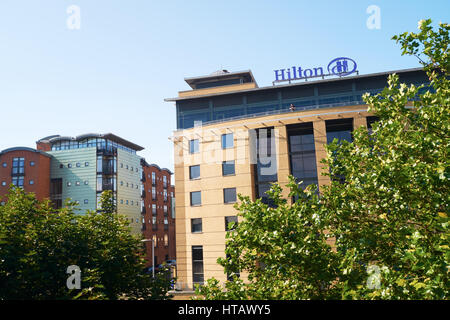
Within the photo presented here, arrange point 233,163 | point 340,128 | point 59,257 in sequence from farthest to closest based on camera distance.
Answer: point 233,163 → point 340,128 → point 59,257

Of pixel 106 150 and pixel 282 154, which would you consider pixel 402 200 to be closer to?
pixel 282 154

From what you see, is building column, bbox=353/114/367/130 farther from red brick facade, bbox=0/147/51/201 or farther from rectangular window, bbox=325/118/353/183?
red brick facade, bbox=0/147/51/201

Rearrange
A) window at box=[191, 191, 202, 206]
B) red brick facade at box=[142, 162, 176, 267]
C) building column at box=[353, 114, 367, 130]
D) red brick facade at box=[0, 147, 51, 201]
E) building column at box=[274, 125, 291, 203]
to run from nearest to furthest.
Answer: building column at box=[353, 114, 367, 130] < building column at box=[274, 125, 291, 203] < window at box=[191, 191, 202, 206] < red brick facade at box=[0, 147, 51, 201] < red brick facade at box=[142, 162, 176, 267]

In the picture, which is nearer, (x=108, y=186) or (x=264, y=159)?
(x=264, y=159)

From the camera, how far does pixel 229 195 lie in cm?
3819

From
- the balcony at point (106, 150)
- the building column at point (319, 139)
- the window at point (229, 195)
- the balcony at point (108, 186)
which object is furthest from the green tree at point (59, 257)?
the balcony at point (106, 150)

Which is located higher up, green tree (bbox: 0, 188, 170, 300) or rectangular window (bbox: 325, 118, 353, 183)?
rectangular window (bbox: 325, 118, 353, 183)

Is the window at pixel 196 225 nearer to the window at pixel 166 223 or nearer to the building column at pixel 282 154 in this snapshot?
the building column at pixel 282 154

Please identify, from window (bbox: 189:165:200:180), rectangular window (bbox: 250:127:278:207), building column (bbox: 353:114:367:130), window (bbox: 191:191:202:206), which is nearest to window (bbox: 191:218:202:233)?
window (bbox: 191:191:202:206)

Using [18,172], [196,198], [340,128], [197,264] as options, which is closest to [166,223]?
[18,172]

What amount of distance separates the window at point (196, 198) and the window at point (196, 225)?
1893mm

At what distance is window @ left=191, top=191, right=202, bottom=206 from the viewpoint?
39.8m

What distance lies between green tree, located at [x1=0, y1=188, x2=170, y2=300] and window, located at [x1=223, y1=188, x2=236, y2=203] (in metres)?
18.3

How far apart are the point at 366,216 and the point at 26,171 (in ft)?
237
